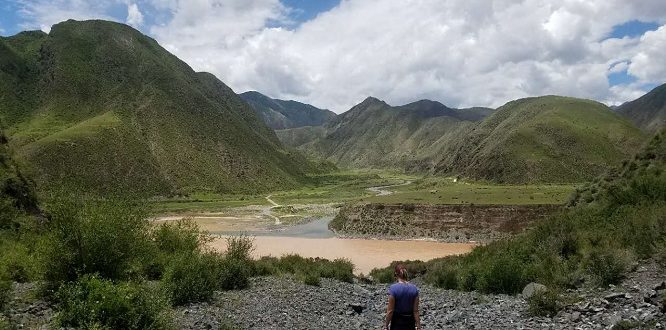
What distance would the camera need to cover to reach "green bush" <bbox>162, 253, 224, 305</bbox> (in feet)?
65.5

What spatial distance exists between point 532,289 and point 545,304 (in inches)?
109

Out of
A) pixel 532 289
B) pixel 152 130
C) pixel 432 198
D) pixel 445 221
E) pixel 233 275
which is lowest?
pixel 445 221

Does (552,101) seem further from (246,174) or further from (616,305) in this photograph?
(616,305)

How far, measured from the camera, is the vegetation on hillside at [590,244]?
1834cm

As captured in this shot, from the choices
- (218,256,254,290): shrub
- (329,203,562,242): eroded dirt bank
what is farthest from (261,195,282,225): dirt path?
(218,256,254,290): shrub

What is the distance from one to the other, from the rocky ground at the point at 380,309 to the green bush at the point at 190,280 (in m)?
0.66

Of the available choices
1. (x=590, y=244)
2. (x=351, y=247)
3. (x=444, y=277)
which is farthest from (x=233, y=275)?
(x=351, y=247)

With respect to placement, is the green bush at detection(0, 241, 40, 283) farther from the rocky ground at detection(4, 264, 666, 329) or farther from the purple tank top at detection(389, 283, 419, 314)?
the purple tank top at detection(389, 283, 419, 314)

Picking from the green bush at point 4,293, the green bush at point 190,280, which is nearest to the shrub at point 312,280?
the green bush at point 190,280

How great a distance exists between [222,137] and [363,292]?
512ft

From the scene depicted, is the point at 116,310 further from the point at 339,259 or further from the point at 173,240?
the point at 339,259

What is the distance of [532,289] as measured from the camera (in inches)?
752

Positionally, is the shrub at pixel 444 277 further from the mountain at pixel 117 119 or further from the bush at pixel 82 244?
the mountain at pixel 117 119

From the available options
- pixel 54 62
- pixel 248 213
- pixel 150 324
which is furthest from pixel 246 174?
pixel 150 324
